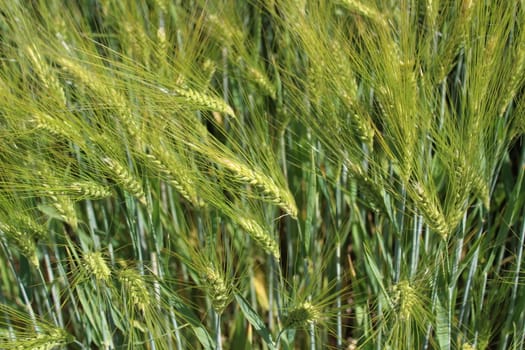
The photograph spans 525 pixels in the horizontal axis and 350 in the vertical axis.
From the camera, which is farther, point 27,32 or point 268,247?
point 27,32

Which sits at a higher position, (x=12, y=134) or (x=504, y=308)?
(x=12, y=134)

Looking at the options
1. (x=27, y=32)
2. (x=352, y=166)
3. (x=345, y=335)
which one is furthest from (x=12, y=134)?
(x=345, y=335)

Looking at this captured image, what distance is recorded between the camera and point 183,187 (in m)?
1.14

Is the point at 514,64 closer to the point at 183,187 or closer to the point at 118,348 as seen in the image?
the point at 183,187

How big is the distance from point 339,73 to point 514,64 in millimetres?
277

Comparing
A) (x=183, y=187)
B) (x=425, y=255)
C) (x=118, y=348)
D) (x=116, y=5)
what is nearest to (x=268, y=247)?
(x=183, y=187)

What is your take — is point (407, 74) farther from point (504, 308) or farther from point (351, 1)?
point (504, 308)

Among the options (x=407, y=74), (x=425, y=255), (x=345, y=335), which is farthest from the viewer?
(x=345, y=335)

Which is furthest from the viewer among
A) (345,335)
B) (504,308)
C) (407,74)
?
(345,335)

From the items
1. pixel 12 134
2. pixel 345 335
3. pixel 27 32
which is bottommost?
pixel 345 335

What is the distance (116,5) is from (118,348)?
65 cm

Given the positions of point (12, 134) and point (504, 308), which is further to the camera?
point (504, 308)

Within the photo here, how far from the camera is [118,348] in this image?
1285mm

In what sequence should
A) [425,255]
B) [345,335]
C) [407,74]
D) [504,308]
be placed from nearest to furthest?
[407,74]
[425,255]
[504,308]
[345,335]
